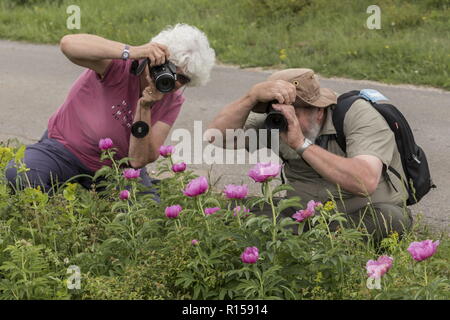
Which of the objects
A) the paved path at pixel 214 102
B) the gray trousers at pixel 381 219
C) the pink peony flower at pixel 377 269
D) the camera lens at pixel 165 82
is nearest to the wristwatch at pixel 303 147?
the gray trousers at pixel 381 219

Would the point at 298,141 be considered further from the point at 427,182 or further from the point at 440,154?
the point at 440,154

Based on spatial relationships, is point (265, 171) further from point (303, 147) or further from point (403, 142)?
point (403, 142)

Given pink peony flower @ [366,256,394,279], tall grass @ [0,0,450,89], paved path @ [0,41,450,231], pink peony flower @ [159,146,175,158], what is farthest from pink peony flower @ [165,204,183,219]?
tall grass @ [0,0,450,89]

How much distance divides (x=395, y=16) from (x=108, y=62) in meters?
5.21

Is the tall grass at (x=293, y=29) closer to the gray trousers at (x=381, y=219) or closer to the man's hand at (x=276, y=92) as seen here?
the gray trousers at (x=381, y=219)

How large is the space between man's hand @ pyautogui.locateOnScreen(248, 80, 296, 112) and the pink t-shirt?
0.68 metres

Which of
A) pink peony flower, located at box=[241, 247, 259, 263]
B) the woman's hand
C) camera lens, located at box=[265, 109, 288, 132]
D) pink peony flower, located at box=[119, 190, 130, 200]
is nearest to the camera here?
pink peony flower, located at box=[241, 247, 259, 263]

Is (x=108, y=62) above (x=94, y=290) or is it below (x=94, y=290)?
above

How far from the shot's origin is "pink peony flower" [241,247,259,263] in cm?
293

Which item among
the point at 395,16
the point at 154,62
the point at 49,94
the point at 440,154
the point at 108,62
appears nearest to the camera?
the point at 154,62

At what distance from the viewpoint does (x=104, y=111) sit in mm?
4590

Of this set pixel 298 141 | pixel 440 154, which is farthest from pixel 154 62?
pixel 440 154

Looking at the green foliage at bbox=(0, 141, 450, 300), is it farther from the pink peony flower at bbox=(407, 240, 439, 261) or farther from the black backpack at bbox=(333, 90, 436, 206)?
the black backpack at bbox=(333, 90, 436, 206)

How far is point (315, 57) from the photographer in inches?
336
